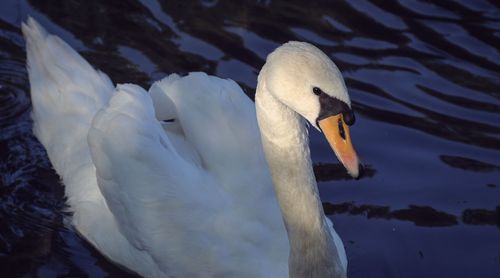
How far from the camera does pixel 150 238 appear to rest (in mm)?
5738

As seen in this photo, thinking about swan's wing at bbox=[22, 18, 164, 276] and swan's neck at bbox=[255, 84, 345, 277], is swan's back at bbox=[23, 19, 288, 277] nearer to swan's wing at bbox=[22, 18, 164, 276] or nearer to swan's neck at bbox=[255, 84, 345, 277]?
swan's wing at bbox=[22, 18, 164, 276]

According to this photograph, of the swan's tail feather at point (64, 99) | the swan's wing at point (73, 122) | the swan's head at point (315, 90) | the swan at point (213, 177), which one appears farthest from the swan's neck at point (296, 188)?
the swan's tail feather at point (64, 99)

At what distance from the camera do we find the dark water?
6.36 m

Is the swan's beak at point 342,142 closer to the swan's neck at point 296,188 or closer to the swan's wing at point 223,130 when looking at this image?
the swan's neck at point 296,188

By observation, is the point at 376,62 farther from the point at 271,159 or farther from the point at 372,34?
the point at 271,159

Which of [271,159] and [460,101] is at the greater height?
[271,159]

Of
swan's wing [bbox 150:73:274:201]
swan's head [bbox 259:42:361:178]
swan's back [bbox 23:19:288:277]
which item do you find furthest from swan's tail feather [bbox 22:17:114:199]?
swan's head [bbox 259:42:361:178]

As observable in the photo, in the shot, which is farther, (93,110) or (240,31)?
(240,31)

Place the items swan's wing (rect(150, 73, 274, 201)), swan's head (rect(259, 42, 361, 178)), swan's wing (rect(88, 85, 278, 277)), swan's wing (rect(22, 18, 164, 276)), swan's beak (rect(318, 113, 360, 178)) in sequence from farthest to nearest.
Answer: swan's wing (rect(22, 18, 164, 276))
swan's wing (rect(150, 73, 274, 201))
swan's wing (rect(88, 85, 278, 277))
swan's beak (rect(318, 113, 360, 178))
swan's head (rect(259, 42, 361, 178))

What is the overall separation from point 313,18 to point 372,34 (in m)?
Result: 0.56

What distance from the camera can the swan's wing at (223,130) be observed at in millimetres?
5758

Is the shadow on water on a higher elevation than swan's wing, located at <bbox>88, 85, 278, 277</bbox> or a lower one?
lower

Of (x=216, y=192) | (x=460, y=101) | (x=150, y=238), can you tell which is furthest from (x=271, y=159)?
(x=460, y=101)

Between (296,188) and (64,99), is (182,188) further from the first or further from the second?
(64,99)
